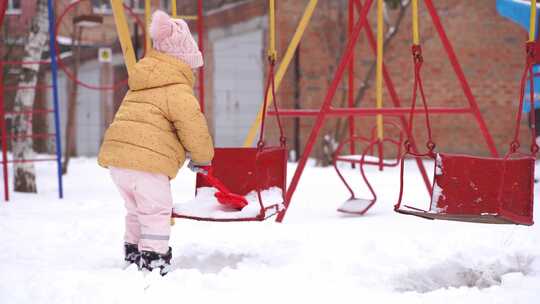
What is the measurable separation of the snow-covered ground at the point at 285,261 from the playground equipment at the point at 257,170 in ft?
0.89

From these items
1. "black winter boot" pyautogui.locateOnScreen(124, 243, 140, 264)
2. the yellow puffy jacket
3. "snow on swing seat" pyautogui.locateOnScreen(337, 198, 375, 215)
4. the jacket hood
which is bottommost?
"snow on swing seat" pyautogui.locateOnScreen(337, 198, 375, 215)

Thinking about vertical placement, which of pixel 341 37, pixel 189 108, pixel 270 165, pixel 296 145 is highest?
pixel 341 37

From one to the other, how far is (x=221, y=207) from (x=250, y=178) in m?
0.38

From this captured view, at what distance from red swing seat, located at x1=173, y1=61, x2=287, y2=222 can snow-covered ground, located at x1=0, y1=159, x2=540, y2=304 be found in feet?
0.86

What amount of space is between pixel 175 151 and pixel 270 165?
0.52 metres

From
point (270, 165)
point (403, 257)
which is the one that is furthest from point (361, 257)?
point (270, 165)

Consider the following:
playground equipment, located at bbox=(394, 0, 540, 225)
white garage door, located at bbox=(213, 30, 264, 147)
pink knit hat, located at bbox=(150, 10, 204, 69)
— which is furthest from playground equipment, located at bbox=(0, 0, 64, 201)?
white garage door, located at bbox=(213, 30, 264, 147)

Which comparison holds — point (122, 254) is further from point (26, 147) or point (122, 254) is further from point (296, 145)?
point (296, 145)

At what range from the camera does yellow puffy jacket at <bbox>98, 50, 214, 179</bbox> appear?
2621 mm

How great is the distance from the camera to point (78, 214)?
15.0ft

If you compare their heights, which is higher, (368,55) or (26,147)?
(368,55)

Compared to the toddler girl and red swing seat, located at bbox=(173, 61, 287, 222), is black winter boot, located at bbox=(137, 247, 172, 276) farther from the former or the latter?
red swing seat, located at bbox=(173, 61, 287, 222)

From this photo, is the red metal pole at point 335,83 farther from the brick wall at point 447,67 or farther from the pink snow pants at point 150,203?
the brick wall at point 447,67

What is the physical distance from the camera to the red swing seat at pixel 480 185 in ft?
8.55
